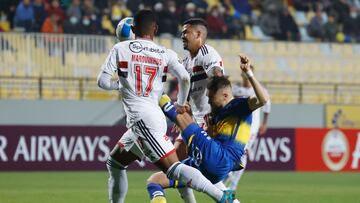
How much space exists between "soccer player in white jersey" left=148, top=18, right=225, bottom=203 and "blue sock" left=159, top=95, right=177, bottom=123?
1.54m

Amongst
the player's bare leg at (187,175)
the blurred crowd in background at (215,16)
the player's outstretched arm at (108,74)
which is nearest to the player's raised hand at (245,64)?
the player's bare leg at (187,175)

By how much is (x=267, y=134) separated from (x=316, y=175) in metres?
1.70

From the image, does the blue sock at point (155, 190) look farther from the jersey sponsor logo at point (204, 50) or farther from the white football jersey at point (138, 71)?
the jersey sponsor logo at point (204, 50)

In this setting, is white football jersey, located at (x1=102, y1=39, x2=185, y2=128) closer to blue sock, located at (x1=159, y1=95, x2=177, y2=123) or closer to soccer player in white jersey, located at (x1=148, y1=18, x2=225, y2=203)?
blue sock, located at (x1=159, y1=95, x2=177, y2=123)

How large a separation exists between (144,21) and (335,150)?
567 inches

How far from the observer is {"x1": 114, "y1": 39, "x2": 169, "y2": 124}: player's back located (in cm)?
912

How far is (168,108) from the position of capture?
9078mm

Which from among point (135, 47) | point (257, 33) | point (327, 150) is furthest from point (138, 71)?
point (257, 33)

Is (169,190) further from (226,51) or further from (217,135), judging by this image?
(226,51)

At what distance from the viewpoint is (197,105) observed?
11.1 metres

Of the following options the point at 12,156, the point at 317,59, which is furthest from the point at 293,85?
the point at 12,156

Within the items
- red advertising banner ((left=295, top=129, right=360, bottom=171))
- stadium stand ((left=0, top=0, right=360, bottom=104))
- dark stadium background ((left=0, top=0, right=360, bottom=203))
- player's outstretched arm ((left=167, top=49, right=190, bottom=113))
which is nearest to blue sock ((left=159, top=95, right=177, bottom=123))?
player's outstretched arm ((left=167, top=49, right=190, bottom=113))

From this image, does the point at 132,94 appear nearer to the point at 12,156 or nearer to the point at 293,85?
the point at 12,156

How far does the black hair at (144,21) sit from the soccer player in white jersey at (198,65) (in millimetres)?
1512
